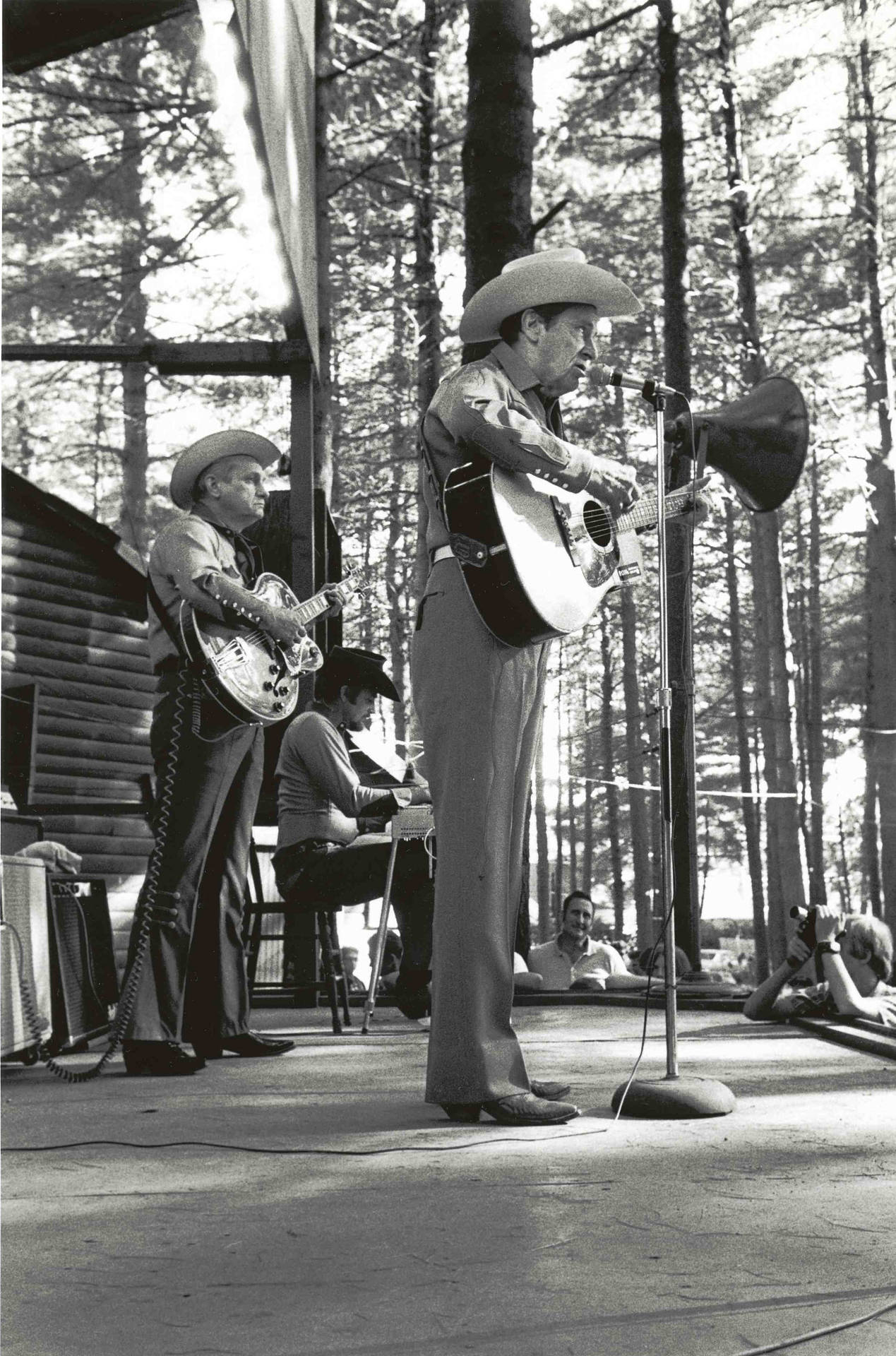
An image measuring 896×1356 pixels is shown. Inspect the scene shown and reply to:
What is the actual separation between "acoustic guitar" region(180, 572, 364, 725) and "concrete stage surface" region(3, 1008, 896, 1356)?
1286 mm

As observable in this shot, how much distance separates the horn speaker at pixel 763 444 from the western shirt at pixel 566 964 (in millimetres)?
5401

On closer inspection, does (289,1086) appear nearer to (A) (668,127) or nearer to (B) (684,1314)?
(B) (684,1314)

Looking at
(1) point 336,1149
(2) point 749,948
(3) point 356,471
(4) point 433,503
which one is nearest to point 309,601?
(4) point 433,503

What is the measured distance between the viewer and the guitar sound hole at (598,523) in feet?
13.5

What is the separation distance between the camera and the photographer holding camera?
19.8 feet

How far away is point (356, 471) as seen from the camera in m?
21.3

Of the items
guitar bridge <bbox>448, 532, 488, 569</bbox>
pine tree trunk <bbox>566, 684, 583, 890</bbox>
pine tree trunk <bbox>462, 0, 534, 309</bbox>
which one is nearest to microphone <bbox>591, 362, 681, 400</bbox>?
guitar bridge <bbox>448, 532, 488, 569</bbox>

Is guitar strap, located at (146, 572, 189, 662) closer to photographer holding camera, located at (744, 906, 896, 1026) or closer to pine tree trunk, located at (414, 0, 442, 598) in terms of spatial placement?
photographer holding camera, located at (744, 906, 896, 1026)

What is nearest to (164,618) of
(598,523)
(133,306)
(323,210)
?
(598,523)

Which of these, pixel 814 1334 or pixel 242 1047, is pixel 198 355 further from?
pixel 814 1334

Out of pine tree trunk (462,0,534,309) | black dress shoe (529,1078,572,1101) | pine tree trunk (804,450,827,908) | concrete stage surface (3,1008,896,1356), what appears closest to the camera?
concrete stage surface (3,1008,896,1356)

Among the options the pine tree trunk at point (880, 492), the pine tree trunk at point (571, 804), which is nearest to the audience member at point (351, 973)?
the pine tree trunk at point (880, 492)

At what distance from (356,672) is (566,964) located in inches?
157

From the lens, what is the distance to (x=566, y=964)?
10.1 m
